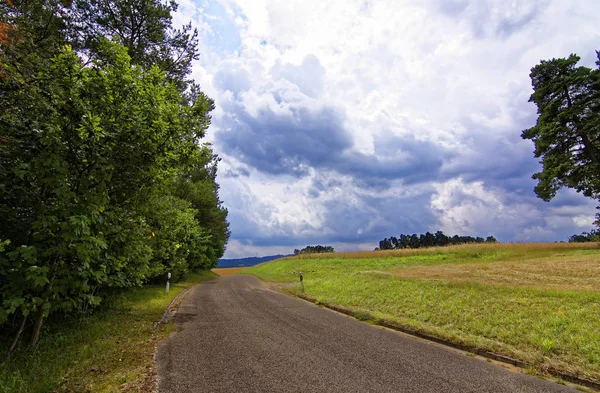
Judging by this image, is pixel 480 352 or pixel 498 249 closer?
pixel 480 352

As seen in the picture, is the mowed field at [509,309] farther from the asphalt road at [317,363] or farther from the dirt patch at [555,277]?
the asphalt road at [317,363]

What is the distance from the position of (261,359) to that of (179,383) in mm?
1866

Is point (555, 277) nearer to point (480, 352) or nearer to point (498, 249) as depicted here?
point (480, 352)

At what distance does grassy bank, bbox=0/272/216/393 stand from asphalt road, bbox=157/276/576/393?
1.79ft

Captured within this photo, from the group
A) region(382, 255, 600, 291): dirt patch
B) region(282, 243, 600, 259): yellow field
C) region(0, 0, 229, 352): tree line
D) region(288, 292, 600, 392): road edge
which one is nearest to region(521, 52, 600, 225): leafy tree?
region(282, 243, 600, 259): yellow field

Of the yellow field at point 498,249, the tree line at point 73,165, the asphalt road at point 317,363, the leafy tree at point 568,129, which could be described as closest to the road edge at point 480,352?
the asphalt road at point 317,363

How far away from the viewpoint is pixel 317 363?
21.7 feet

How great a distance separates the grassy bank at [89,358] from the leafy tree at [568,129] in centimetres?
3595

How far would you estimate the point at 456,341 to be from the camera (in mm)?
8367

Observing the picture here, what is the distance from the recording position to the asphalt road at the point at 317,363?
552 cm

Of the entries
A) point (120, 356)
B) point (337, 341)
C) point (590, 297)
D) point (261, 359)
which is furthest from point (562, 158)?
point (120, 356)

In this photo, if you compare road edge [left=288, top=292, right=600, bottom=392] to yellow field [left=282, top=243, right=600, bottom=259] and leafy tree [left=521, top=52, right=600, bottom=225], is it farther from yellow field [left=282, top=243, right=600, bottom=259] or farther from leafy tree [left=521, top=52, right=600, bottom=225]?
leafy tree [left=521, top=52, right=600, bottom=225]

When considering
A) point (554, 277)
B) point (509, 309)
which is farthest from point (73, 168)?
point (554, 277)

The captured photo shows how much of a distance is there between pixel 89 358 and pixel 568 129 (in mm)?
39144
